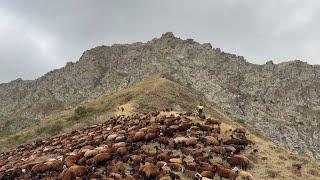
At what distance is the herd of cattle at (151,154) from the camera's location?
29.0 meters

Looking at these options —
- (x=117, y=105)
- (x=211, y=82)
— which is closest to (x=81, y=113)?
(x=117, y=105)

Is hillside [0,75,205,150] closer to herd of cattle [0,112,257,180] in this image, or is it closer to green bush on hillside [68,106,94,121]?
green bush on hillside [68,106,94,121]

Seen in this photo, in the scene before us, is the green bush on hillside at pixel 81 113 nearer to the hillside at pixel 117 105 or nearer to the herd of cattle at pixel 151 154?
the hillside at pixel 117 105

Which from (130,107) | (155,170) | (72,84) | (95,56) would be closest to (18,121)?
(72,84)

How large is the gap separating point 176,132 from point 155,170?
922 cm

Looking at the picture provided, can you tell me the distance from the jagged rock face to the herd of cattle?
102072 millimetres

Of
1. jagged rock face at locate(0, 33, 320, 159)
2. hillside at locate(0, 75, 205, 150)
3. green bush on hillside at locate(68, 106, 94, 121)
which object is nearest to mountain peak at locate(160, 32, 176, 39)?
jagged rock face at locate(0, 33, 320, 159)

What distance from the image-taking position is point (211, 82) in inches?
6299

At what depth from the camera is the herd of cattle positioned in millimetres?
28953

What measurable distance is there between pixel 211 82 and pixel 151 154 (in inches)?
5102

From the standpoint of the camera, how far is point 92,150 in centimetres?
3272

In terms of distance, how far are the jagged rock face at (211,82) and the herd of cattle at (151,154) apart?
102072mm

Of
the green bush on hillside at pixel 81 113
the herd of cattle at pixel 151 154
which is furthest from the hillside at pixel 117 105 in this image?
the herd of cattle at pixel 151 154

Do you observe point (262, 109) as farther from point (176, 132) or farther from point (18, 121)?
point (176, 132)
